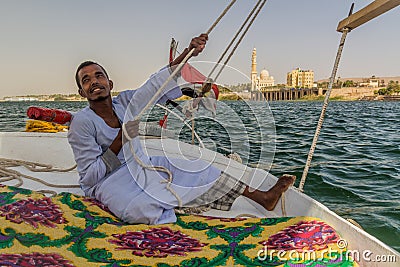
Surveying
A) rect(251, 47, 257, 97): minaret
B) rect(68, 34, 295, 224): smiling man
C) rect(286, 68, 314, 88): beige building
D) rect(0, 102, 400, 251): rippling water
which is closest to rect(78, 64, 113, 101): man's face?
rect(68, 34, 295, 224): smiling man

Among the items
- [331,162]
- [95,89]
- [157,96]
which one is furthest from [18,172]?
[331,162]

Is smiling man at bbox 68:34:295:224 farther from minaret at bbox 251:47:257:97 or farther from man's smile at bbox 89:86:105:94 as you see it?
minaret at bbox 251:47:257:97

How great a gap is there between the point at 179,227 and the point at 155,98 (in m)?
0.54

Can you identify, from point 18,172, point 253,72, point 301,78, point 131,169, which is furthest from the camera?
point 301,78

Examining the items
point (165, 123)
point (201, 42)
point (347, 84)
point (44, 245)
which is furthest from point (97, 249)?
point (347, 84)

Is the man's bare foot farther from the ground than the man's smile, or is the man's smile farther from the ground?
the man's smile

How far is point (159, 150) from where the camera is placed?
8.72 feet

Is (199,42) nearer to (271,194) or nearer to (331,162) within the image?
(271,194)

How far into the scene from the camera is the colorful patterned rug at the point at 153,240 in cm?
116

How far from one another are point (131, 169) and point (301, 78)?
48219mm

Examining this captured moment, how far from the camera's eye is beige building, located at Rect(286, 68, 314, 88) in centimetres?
4359

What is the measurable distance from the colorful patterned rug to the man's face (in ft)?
1.53

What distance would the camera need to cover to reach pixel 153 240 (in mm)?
1332

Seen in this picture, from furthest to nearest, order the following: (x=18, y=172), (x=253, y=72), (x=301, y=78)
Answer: (x=301, y=78), (x=18, y=172), (x=253, y=72)
